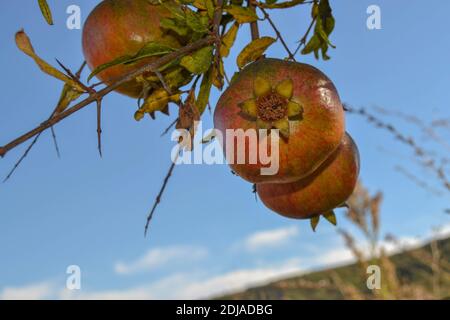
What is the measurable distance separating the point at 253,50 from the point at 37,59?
0.46 metres

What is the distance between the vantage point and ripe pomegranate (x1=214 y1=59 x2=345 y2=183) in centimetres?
111

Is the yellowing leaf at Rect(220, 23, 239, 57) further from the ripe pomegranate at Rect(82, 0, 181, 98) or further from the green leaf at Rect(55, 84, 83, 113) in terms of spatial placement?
the green leaf at Rect(55, 84, 83, 113)

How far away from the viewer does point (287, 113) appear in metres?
1.12

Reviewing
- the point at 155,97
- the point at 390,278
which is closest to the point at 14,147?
the point at 155,97

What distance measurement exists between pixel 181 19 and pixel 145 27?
13 centimetres

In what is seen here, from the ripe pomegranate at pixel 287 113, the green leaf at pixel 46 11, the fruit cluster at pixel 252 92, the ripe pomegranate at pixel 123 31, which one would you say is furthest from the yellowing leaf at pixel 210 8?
the green leaf at pixel 46 11

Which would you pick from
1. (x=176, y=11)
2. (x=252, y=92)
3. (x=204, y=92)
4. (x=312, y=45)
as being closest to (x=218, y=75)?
(x=204, y=92)

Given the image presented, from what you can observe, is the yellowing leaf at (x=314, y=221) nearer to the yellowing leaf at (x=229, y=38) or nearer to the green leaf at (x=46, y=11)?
the yellowing leaf at (x=229, y=38)

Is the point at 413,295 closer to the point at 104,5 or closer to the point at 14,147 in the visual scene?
the point at 104,5

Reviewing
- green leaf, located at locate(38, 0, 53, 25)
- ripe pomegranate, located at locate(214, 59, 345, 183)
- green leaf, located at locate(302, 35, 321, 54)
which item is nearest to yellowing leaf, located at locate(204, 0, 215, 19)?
ripe pomegranate, located at locate(214, 59, 345, 183)

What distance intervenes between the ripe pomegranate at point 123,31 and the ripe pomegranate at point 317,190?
412 millimetres

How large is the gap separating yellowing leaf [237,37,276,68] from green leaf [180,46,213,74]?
11cm
